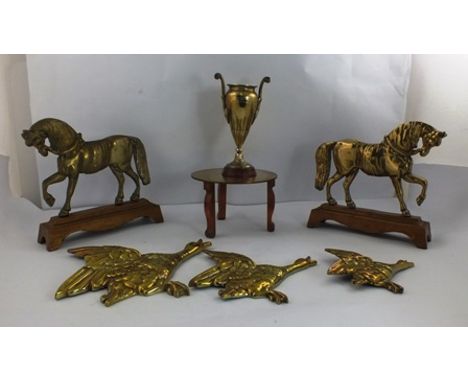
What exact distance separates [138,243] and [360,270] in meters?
0.85

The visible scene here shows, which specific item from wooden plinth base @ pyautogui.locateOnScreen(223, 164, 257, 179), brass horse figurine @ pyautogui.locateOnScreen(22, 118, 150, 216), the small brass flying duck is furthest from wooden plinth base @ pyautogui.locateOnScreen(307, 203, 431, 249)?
brass horse figurine @ pyautogui.locateOnScreen(22, 118, 150, 216)

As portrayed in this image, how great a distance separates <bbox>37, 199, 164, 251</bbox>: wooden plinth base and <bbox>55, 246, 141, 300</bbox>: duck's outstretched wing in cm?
13

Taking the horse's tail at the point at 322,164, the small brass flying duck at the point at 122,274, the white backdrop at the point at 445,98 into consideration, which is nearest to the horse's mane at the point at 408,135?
the horse's tail at the point at 322,164

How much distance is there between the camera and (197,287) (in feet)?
4.92

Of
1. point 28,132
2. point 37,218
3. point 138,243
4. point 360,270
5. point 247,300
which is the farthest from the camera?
point 37,218

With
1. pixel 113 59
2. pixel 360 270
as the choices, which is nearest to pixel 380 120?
pixel 360 270

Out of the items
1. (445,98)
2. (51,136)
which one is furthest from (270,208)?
(445,98)

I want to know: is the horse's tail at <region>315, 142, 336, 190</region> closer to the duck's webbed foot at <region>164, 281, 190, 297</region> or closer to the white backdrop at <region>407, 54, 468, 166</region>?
the white backdrop at <region>407, 54, 468, 166</region>

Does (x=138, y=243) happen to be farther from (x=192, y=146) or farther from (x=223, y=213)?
(x=192, y=146)

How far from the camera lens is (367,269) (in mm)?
1561

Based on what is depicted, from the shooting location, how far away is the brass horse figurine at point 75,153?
1.77 m

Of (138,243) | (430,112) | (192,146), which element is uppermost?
(430,112)

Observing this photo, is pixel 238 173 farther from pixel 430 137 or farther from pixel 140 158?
pixel 430 137
